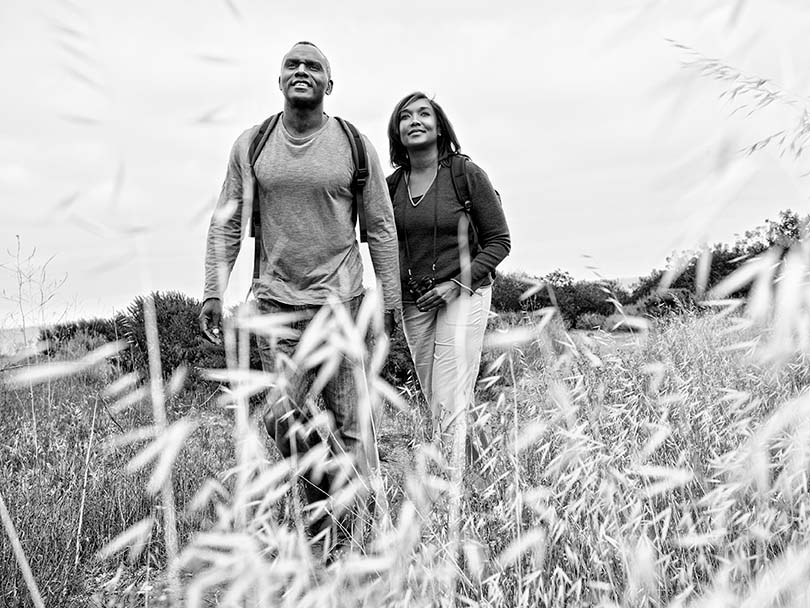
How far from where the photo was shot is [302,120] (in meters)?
3.12

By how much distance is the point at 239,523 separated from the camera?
202 cm

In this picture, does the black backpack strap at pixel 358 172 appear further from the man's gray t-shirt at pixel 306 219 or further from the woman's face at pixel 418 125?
the woman's face at pixel 418 125

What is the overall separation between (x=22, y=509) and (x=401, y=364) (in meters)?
4.26

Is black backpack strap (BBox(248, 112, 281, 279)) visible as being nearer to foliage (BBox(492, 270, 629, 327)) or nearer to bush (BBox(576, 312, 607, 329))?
foliage (BBox(492, 270, 629, 327))

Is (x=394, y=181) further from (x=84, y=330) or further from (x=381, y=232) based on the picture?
(x=84, y=330)

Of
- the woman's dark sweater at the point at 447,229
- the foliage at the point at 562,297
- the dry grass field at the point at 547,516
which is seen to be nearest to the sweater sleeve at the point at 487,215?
the woman's dark sweater at the point at 447,229

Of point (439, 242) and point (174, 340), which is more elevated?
point (439, 242)

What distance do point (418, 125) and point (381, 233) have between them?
566mm

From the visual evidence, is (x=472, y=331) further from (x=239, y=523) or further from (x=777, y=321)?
(x=777, y=321)

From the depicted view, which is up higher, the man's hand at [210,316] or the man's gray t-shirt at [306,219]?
the man's gray t-shirt at [306,219]

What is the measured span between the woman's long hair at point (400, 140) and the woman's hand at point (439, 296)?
2.30ft

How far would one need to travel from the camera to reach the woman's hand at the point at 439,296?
3.20 meters

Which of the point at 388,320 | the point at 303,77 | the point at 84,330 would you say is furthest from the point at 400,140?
the point at 84,330

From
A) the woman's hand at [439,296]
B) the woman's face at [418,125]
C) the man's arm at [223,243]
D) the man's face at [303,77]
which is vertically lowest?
the woman's hand at [439,296]
